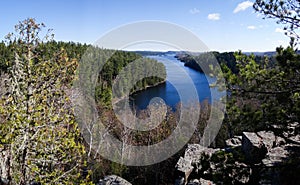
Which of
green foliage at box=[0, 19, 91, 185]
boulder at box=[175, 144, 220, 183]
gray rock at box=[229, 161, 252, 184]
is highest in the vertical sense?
green foliage at box=[0, 19, 91, 185]

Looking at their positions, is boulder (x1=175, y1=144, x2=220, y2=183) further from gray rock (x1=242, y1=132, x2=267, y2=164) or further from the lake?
the lake

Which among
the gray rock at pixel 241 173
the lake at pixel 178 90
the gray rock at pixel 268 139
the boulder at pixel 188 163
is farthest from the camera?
the lake at pixel 178 90

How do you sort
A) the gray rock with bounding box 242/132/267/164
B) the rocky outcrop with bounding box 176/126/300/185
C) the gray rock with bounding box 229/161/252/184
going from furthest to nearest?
1. the gray rock with bounding box 242/132/267/164
2. the gray rock with bounding box 229/161/252/184
3. the rocky outcrop with bounding box 176/126/300/185

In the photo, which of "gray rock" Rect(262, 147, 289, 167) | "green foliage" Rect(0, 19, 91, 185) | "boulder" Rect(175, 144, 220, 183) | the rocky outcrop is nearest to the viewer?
"green foliage" Rect(0, 19, 91, 185)

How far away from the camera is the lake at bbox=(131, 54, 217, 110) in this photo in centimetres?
3988

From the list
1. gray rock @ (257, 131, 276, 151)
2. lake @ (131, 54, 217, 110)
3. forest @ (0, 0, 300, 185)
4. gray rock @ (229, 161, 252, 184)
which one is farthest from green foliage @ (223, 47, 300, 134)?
lake @ (131, 54, 217, 110)

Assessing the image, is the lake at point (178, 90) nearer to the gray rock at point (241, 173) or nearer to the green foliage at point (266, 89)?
the green foliage at point (266, 89)

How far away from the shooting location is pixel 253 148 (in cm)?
611

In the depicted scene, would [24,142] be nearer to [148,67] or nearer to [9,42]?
[9,42]

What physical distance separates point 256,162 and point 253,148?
527 millimetres

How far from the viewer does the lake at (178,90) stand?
131 feet

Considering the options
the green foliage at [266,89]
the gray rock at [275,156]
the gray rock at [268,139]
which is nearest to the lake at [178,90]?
the gray rock at [268,139]

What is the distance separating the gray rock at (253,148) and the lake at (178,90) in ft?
55.9

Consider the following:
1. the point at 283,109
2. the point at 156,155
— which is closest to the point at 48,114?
the point at 283,109
